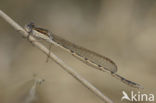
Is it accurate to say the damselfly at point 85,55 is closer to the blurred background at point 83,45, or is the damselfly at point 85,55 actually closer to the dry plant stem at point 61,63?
the dry plant stem at point 61,63

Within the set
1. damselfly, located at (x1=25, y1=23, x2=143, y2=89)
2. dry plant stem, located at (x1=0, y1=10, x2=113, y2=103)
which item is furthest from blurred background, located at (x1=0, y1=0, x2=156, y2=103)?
dry plant stem, located at (x1=0, y1=10, x2=113, y2=103)

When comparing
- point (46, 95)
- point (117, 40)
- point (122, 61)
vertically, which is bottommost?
point (46, 95)

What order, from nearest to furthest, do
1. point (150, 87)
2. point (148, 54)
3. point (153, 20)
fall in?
point (150, 87), point (148, 54), point (153, 20)

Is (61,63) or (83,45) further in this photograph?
(83,45)

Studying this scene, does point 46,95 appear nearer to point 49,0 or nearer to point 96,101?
point 96,101

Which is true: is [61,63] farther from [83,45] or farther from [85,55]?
[83,45]

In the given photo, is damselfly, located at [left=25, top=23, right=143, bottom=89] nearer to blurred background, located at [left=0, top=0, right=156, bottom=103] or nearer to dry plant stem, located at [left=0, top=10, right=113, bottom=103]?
dry plant stem, located at [left=0, top=10, right=113, bottom=103]

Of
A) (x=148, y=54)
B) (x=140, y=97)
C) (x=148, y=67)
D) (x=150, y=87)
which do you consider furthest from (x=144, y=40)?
(x=140, y=97)

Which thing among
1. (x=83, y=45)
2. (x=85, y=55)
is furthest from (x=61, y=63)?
(x=83, y=45)

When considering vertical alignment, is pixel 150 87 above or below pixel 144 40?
below
